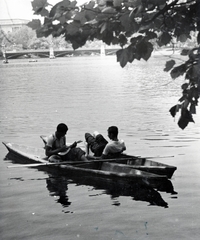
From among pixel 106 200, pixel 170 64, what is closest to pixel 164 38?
pixel 170 64

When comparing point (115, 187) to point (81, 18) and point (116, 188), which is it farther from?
point (81, 18)

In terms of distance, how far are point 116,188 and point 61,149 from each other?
1.84 meters

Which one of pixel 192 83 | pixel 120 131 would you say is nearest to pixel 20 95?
pixel 120 131

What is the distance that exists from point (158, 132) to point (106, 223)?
1336cm

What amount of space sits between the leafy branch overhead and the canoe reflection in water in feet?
21.2

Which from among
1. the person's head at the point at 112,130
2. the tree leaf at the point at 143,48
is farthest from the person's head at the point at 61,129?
the tree leaf at the point at 143,48

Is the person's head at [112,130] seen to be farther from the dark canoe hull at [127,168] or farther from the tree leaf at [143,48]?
the tree leaf at [143,48]

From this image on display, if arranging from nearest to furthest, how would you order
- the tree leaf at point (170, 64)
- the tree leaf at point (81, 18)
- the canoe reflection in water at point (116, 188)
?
the tree leaf at point (81, 18), the tree leaf at point (170, 64), the canoe reflection in water at point (116, 188)

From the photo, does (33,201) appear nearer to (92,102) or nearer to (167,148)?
(167,148)

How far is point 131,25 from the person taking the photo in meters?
4.33

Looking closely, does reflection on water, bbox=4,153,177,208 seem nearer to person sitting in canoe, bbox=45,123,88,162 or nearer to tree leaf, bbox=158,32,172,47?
person sitting in canoe, bbox=45,123,88,162

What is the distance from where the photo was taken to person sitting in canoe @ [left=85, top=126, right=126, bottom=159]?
12.3 m

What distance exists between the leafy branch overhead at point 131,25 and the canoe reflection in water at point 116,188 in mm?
6464

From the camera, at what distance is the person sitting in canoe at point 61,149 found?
12.9 metres
